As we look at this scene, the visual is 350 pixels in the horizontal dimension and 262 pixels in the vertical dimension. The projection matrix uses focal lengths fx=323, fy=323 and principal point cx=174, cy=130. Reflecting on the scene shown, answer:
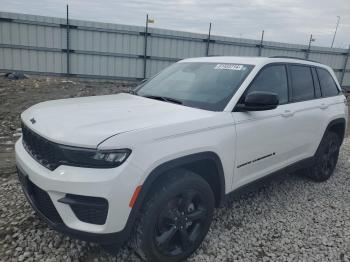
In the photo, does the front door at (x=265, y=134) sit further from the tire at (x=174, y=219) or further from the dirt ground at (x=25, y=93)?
the dirt ground at (x=25, y=93)

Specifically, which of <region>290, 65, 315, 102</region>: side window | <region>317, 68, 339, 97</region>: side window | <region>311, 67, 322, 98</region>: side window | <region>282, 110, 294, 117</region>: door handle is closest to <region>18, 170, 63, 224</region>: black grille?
<region>282, 110, 294, 117</region>: door handle

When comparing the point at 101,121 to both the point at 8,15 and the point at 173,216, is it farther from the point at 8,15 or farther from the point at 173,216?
the point at 8,15

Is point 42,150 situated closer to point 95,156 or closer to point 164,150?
point 95,156

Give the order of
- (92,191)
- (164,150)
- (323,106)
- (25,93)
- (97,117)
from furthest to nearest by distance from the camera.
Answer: (25,93), (323,106), (97,117), (164,150), (92,191)

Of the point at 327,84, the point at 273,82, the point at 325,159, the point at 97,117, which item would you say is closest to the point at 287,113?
the point at 273,82

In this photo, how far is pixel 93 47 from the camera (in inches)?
513

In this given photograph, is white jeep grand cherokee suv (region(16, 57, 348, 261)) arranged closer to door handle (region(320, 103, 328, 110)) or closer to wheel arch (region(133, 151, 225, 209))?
wheel arch (region(133, 151, 225, 209))

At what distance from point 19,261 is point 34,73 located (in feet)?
37.0

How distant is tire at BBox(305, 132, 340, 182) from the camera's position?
4.84 meters

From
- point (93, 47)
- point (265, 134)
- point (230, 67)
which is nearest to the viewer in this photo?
point (265, 134)

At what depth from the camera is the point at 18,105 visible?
346 inches

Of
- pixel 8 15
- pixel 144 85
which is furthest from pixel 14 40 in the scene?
pixel 144 85

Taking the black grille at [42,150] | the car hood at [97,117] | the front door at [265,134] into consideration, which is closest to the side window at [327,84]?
the front door at [265,134]

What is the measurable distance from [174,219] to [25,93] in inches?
353
